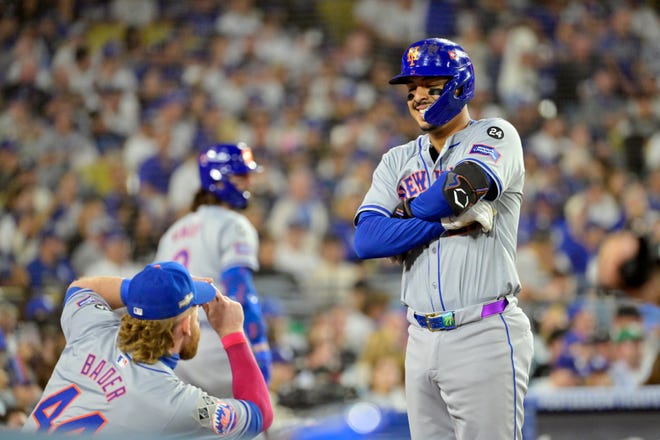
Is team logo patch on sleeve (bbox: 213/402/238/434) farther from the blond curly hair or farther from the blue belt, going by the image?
the blue belt

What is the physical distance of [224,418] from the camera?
3.30 metres

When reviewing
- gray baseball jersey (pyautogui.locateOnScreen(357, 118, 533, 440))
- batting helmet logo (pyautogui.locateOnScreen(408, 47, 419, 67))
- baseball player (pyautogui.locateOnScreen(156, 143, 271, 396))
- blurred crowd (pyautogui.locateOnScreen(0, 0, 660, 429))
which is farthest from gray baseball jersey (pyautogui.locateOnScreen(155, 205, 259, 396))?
blurred crowd (pyautogui.locateOnScreen(0, 0, 660, 429))

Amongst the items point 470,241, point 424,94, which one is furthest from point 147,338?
point 424,94

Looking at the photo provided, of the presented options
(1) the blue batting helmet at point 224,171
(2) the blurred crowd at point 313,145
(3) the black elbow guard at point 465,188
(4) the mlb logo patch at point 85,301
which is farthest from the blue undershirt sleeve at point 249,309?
(2) the blurred crowd at point 313,145

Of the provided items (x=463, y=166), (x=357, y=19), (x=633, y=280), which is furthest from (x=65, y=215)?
(x=633, y=280)

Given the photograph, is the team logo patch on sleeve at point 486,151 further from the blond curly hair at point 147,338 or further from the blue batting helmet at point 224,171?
the blue batting helmet at point 224,171

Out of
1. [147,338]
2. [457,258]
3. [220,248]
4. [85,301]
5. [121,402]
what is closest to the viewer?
[121,402]

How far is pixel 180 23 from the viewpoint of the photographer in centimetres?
1335

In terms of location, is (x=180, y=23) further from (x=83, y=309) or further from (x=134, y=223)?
(x=83, y=309)

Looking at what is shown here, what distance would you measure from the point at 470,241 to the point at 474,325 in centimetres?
33

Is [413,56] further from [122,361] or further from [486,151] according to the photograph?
[122,361]

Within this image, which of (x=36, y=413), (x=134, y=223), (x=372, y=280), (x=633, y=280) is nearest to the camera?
(x=633, y=280)

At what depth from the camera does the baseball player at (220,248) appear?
15.9 feet

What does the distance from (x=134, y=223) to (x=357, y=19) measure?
4579 mm
